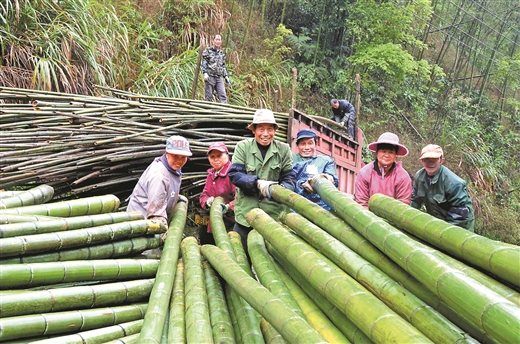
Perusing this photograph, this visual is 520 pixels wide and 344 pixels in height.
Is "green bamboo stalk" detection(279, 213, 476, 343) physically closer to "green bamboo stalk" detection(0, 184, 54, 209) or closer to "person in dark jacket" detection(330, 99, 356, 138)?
"green bamboo stalk" detection(0, 184, 54, 209)

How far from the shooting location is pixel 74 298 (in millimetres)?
1700

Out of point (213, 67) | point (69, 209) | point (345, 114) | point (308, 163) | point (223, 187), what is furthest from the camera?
point (345, 114)

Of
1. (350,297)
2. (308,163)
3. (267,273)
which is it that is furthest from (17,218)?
(308,163)

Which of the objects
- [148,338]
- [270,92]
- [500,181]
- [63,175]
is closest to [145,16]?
[270,92]

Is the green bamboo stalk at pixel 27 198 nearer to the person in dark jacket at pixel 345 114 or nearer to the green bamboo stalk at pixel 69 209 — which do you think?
the green bamboo stalk at pixel 69 209

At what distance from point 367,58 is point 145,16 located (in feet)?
23.1

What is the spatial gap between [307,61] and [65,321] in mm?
15504

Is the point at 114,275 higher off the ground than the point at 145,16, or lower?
lower

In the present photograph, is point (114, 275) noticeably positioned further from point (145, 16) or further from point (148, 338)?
point (145, 16)

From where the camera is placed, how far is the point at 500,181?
1394 centimetres

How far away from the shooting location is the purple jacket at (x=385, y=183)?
122 inches

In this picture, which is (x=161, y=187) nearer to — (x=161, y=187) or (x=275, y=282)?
(x=161, y=187)

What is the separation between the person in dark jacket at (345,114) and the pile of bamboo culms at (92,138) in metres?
4.10

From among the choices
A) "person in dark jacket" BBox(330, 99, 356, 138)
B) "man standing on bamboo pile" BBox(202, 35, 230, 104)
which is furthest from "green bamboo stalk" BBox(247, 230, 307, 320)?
"person in dark jacket" BBox(330, 99, 356, 138)
